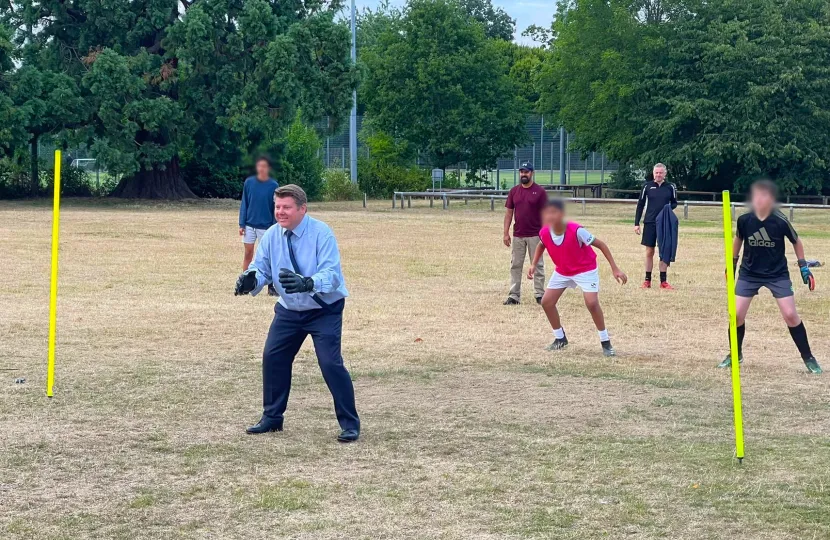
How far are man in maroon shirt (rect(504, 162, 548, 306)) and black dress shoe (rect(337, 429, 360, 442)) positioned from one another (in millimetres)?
7160

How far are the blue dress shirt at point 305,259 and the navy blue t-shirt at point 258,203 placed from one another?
776cm

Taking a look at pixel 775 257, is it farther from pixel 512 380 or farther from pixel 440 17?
pixel 440 17

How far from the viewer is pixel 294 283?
685cm

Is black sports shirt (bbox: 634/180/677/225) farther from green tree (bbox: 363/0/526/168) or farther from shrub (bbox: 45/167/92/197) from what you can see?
green tree (bbox: 363/0/526/168)

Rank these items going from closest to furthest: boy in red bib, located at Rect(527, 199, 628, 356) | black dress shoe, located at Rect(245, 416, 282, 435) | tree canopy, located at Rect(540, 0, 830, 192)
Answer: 1. black dress shoe, located at Rect(245, 416, 282, 435)
2. boy in red bib, located at Rect(527, 199, 628, 356)
3. tree canopy, located at Rect(540, 0, 830, 192)

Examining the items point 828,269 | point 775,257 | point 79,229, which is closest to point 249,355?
point 775,257

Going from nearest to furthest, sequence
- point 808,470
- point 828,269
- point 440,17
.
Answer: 1. point 808,470
2. point 828,269
3. point 440,17

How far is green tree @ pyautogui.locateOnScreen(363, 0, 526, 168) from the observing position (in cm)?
5541

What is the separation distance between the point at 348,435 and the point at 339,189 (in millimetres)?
41103

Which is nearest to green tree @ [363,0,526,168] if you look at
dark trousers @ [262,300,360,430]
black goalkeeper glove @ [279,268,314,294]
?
dark trousers @ [262,300,360,430]

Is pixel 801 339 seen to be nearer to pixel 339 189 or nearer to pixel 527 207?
pixel 527 207

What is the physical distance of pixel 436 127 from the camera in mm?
56219

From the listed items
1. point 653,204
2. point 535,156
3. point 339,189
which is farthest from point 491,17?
point 653,204

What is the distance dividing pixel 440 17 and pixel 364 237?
31912 millimetres
